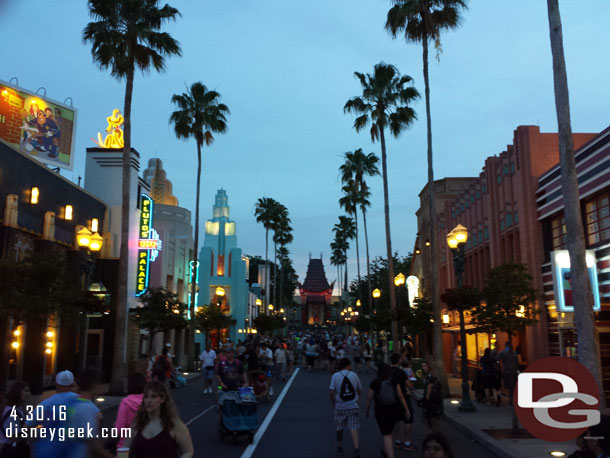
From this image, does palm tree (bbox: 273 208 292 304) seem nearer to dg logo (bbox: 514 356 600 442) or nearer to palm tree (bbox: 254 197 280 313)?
palm tree (bbox: 254 197 280 313)

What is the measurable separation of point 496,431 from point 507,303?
21.3 feet

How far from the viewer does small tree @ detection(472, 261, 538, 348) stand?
60.6 ft

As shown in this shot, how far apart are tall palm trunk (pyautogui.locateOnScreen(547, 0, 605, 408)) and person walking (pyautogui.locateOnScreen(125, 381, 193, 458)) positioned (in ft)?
26.8

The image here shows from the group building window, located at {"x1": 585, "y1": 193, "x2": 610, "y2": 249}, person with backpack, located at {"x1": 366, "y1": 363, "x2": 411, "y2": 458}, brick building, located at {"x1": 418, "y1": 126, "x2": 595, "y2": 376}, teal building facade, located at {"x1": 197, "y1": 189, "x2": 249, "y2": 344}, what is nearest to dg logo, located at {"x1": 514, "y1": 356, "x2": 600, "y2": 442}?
person with backpack, located at {"x1": 366, "y1": 363, "x2": 411, "y2": 458}

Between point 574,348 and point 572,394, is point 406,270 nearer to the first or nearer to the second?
point 574,348

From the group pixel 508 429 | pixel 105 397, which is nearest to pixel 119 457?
pixel 508 429

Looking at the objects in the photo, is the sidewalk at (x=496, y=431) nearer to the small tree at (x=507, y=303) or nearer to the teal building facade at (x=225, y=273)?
the small tree at (x=507, y=303)

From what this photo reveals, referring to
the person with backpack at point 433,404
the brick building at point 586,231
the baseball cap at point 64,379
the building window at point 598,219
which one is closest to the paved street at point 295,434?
the person with backpack at point 433,404

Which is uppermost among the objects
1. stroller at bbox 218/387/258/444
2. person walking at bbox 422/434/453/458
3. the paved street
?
person walking at bbox 422/434/453/458

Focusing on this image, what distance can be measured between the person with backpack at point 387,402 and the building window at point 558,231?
12.2 metres

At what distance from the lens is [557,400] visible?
759 centimetres

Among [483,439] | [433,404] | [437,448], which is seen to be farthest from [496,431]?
[437,448]

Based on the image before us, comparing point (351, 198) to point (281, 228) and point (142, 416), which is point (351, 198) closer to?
point (281, 228)

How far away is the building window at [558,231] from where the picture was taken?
20000 mm
